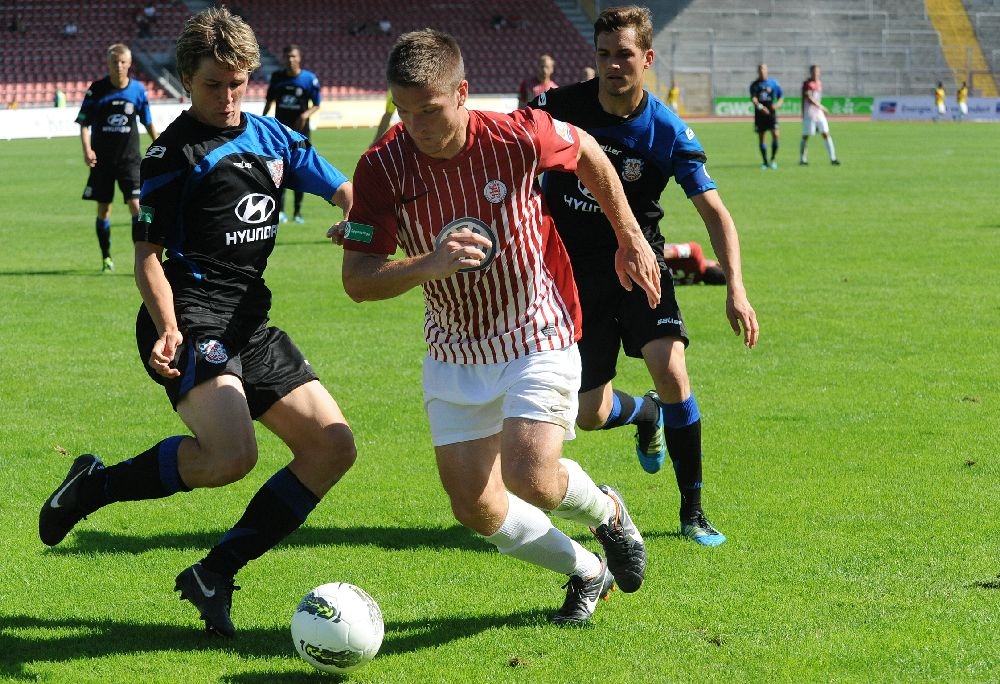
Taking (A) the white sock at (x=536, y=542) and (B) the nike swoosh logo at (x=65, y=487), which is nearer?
(A) the white sock at (x=536, y=542)

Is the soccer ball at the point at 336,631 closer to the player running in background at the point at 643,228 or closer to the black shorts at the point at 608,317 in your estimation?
the player running in background at the point at 643,228

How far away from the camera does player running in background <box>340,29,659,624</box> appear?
4.18 metres

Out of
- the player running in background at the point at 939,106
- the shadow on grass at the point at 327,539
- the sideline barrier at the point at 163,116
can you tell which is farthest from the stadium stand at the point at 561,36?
the shadow on grass at the point at 327,539

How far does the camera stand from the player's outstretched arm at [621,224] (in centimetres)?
434

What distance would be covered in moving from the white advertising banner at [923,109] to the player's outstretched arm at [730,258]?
5337cm

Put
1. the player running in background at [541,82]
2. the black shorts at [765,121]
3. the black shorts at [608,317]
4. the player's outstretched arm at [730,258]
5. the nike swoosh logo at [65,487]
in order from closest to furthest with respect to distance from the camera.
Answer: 1. the nike swoosh logo at [65,487]
2. the player's outstretched arm at [730,258]
3. the black shorts at [608,317]
4. the player running in background at [541,82]
5. the black shorts at [765,121]

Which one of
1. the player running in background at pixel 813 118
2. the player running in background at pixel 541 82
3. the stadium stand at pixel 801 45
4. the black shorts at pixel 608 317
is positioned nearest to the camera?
the black shorts at pixel 608 317

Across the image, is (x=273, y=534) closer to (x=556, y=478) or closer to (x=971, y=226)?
(x=556, y=478)

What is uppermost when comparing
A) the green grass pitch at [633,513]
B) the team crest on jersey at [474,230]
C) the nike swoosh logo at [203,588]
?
the team crest on jersey at [474,230]

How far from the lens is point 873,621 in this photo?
4.46 m

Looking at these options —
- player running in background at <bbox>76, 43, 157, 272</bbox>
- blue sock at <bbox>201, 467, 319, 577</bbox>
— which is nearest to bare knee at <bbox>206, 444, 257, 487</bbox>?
blue sock at <bbox>201, 467, 319, 577</bbox>

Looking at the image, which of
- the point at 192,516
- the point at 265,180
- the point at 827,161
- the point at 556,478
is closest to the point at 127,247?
the point at 192,516

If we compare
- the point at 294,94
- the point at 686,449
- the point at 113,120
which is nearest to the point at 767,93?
the point at 294,94

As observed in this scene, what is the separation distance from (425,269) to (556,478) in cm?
A: 95
